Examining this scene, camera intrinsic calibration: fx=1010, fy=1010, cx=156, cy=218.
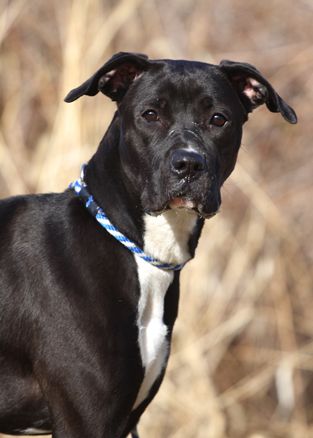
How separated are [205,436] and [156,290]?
10.3 feet

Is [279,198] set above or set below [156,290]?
below

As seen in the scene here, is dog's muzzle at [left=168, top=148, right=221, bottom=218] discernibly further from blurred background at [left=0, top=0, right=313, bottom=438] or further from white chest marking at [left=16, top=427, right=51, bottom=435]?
blurred background at [left=0, top=0, right=313, bottom=438]

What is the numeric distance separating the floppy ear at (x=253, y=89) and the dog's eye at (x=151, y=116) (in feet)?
1.33

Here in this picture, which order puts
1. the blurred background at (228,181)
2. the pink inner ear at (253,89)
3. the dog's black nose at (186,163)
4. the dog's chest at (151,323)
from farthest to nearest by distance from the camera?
the blurred background at (228,181)
the pink inner ear at (253,89)
the dog's chest at (151,323)
the dog's black nose at (186,163)

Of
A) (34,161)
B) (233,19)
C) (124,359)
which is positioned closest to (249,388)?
(34,161)

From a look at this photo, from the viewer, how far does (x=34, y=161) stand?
7309 millimetres

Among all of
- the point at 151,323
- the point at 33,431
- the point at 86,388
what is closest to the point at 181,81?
the point at 151,323

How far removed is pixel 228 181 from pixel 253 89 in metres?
3.04

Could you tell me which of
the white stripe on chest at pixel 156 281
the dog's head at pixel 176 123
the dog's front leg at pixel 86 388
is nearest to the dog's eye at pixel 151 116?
the dog's head at pixel 176 123

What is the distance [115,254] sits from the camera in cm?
376

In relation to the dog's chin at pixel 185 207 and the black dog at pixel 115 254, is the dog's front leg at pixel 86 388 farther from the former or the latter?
the dog's chin at pixel 185 207

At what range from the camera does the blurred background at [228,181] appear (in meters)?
6.66

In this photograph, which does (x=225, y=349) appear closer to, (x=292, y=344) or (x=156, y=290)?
(x=292, y=344)

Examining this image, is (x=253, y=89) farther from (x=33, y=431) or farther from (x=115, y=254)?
(x=33, y=431)
